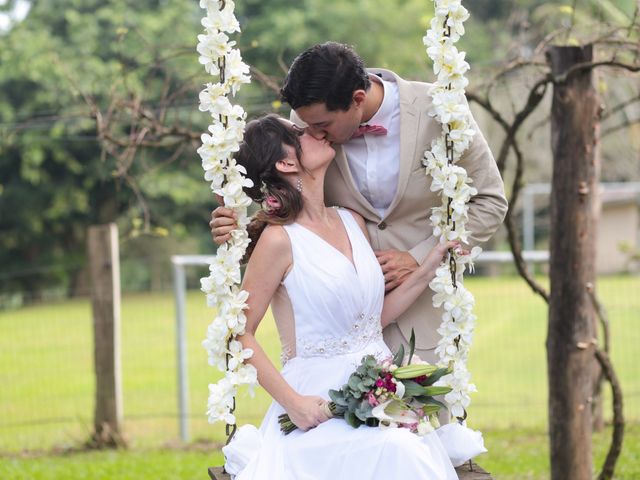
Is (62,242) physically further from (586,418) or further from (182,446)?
(586,418)

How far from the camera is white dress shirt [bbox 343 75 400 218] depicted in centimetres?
412

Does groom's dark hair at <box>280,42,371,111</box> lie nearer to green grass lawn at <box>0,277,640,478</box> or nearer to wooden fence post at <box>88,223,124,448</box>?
green grass lawn at <box>0,277,640,478</box>

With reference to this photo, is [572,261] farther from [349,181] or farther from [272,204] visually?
[272,204]

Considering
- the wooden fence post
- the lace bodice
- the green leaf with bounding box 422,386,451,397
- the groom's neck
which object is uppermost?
the groom's neck

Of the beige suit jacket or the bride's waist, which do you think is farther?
the beige suit jacket

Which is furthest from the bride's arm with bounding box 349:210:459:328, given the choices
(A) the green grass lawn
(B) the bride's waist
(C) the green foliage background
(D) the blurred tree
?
(D) the blurred tree

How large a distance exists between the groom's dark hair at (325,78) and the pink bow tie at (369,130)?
0.23 m

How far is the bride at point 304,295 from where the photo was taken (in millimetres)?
3787

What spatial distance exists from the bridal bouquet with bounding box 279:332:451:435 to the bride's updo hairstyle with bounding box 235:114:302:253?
2.07 feet

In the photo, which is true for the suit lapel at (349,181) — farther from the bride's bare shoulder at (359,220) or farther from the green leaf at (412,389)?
the green leaf at (412,389)

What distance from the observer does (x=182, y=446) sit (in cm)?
873

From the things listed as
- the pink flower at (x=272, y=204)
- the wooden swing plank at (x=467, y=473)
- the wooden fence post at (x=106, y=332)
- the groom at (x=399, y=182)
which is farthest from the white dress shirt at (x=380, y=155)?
the wooden fence post at (x=106, y=332)

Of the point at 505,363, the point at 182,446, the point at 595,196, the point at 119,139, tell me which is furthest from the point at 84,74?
the point at 595,196

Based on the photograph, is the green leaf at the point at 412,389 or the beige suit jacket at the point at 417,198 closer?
the green leaf at the point at 412,389
